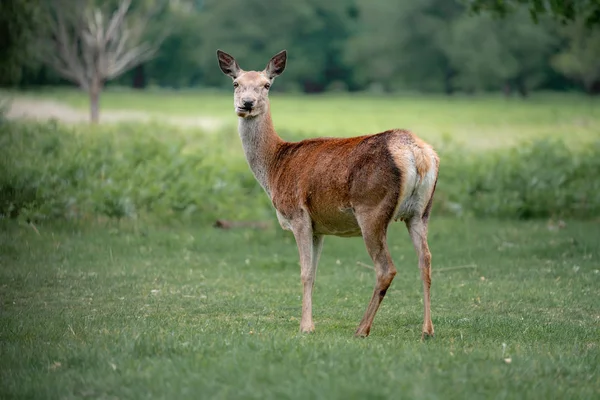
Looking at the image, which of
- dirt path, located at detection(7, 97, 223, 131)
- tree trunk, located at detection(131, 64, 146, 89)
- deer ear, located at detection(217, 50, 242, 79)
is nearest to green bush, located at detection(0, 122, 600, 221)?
deer ear, located at detection(217, 50, 242, 79)

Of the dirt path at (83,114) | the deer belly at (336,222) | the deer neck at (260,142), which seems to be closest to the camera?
the deer belly at (336,222)

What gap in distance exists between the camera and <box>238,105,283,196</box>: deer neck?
395 inches

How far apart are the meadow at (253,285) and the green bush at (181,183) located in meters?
0.04

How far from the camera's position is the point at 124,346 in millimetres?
7457

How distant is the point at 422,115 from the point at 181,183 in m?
32.3

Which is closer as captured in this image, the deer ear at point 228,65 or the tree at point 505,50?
the deer ear at point 228,65

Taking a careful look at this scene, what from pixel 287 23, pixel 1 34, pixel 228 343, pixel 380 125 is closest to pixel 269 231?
pixel 228 343

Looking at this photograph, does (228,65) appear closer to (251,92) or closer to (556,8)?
(251,92)

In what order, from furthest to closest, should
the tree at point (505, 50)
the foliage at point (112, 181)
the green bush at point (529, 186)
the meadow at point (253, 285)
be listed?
the tree at point (505, 50) → the green bush at point (529, 186) → the foliage at point (112, 181) → the meadow at point (253, 285)

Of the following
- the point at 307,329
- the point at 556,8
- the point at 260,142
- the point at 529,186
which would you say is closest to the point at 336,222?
the point at 307,329

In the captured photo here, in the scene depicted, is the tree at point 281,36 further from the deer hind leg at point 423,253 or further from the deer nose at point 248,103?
the deer hind leg at point 423,253

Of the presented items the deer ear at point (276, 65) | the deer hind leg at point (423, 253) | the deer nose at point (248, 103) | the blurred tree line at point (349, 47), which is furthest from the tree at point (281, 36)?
the deer hind leg at point (423, 253)

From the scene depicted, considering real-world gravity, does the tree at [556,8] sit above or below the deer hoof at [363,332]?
above

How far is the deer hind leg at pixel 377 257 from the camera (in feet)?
27.9
